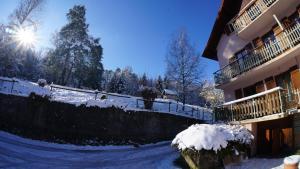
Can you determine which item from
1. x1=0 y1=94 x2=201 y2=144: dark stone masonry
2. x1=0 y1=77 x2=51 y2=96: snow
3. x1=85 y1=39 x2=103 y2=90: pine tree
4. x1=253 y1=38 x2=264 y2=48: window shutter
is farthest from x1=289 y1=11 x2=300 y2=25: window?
x1=85 y1=39 x2=103 y2=90: pine tree

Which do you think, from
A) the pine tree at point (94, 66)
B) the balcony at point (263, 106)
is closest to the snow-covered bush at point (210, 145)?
the balcony at point (263, 106)

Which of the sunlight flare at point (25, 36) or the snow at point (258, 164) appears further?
the sunlight flare at point (25, 36)

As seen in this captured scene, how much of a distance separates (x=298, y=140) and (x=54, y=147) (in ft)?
54.0

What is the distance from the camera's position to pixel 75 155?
1947 centimetres

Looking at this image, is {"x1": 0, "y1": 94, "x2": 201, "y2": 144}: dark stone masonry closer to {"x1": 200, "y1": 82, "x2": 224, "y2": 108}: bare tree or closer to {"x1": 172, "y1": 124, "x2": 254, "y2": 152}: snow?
{"x1": 172, "y1": 124, "x2": 254, "y2": 152}: snow

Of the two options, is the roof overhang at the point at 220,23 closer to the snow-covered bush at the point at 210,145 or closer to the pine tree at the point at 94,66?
the snow-covered bush at the point at 210,145

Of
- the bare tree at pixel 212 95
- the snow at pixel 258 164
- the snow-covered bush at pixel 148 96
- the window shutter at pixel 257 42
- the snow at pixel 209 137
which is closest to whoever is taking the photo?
the snow at pixel 258 164

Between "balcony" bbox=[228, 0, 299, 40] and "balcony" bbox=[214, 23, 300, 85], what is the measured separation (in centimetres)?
162

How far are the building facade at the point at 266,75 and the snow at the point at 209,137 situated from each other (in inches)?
77.8

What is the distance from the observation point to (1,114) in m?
24.0

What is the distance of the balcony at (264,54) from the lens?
50.0 ft

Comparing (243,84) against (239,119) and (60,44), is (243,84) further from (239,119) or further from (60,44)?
(60,44)

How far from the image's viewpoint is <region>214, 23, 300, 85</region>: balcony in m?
15.3

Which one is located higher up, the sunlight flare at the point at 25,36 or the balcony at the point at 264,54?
the sunlight flare at the point at 25,36
